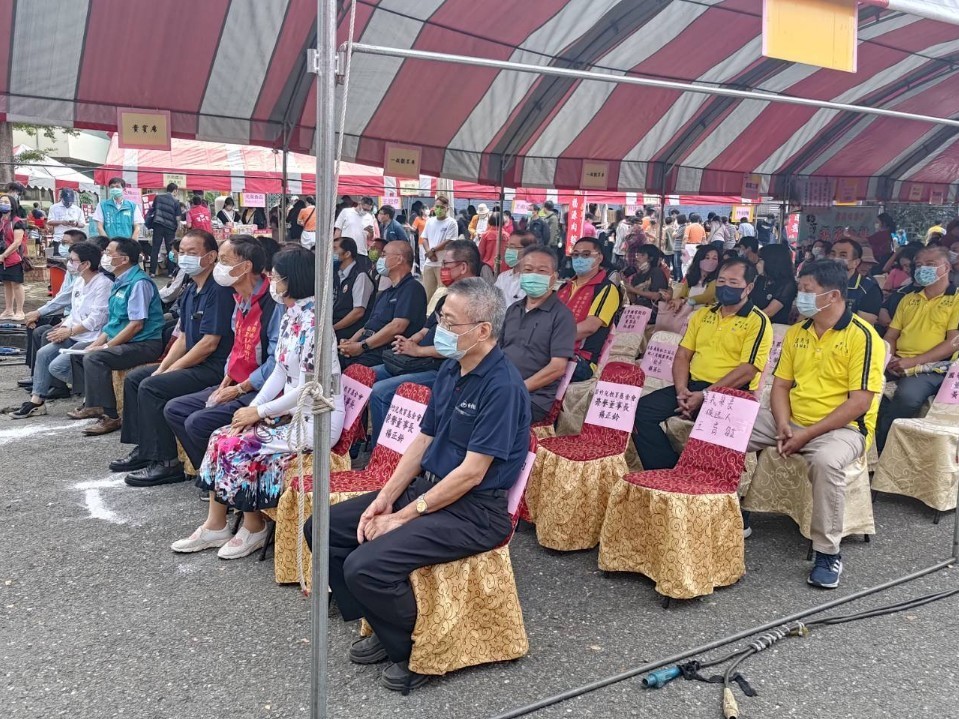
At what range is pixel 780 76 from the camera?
6629 millimetres

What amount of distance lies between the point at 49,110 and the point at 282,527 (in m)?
3.95

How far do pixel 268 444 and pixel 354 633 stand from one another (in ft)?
3.41

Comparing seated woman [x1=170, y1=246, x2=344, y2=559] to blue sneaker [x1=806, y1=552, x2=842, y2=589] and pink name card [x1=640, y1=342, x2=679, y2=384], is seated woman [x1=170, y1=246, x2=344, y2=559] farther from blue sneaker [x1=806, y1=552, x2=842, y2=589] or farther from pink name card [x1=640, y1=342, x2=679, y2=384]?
pink name card [x1=640, y1=342, x2=679, y2=384]

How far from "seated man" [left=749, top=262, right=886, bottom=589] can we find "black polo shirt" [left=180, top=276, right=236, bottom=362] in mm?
3224

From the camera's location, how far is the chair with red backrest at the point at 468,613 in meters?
2.75

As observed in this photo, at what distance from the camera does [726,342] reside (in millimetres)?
4586

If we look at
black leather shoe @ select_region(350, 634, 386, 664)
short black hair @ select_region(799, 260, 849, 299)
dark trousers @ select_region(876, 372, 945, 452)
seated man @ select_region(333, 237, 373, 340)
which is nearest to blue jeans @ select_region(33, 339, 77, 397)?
seated man @ select_region(333, 237, 373, 340)

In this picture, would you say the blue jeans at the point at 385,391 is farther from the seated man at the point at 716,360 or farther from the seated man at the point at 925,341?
Answer: the seated man at the point at 925,341

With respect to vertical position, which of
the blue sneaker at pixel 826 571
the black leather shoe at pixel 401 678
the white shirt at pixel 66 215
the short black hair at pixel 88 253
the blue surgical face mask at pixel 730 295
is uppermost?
the white shirt at pixel 66 215

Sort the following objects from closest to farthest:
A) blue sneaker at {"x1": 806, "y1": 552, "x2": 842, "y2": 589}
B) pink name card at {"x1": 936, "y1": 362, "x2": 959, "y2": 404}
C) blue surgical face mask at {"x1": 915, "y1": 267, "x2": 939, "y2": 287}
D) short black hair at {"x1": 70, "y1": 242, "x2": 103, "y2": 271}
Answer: blue sneaker at {"x1": 806, "y1": 552, "x2": 842, "y2": 589}
pink name card at {"x1": 936, "y1": 362, "x2": 959, "y2": 404}
blue surgical face mask at {"x1": 915, "y1": 267, "x2": 939, "y2": 287}
short black hair at {"x1": 70, "y1": 242, "x2": 103, "y2": 271}

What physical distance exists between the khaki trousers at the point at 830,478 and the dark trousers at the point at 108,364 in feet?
15.2

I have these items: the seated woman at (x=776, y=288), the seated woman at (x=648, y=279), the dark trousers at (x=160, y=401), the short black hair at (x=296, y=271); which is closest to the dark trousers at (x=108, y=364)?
the dark trousers at (x=160, y=401)

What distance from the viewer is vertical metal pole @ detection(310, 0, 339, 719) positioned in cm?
216

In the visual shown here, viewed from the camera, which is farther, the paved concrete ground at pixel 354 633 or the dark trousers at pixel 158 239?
the dark trousers at pixel 158 239
